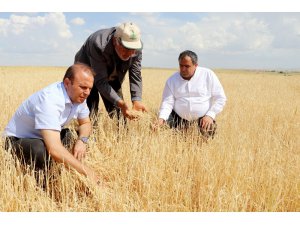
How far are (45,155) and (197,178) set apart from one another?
1452 mm

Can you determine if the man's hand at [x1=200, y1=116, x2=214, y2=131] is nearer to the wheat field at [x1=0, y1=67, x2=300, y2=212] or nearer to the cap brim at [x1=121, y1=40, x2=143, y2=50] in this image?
the wheat field at [x1=0, y1=67, x2=300, y2=212]

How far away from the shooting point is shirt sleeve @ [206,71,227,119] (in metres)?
4.85

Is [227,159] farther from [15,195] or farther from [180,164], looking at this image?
[15,195]

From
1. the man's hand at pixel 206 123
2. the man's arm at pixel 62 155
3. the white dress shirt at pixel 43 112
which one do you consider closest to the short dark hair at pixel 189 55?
the man's hand at pixel 206 123

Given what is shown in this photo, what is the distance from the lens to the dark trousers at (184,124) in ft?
15.1

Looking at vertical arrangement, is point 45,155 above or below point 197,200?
above

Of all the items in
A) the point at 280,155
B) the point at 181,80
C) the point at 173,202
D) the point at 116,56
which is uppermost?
the point at 116,56

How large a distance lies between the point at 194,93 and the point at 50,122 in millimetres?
2617

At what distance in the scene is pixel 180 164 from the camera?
3.45 meters

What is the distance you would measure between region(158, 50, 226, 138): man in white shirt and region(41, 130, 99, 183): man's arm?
213 cm

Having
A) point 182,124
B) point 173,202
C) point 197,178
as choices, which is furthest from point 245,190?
point 182,124

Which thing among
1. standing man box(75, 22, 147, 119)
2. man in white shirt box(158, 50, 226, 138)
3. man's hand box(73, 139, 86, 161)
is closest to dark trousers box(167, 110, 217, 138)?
man in white shirt box(158, 50, 226, 138)

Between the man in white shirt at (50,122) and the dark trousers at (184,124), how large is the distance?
1804 mm

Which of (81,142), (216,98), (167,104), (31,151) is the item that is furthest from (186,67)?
(31,151)
